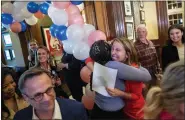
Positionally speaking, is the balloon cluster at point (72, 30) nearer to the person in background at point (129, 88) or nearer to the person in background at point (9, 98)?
the person in background at point (129, 88)

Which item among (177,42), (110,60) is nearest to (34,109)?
(110,60)

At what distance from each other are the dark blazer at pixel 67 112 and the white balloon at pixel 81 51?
83cm

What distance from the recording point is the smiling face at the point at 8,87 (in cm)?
112

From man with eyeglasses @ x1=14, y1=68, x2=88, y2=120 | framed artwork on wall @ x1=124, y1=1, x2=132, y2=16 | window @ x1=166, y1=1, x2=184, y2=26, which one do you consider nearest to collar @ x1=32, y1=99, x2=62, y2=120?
man with eyeglasses @ x1=14, y1=68, x2=88, y2=120

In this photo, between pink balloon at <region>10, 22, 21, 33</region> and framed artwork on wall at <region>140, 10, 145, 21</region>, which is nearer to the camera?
pink balloon at <region>10, 22, 21, 33</region>

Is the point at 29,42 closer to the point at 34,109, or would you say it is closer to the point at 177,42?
the point at 34,109

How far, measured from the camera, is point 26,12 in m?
1.94

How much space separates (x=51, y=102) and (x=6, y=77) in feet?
1.62

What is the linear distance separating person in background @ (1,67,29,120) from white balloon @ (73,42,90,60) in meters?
0.65

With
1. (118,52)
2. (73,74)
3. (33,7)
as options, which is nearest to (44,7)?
(33,7)

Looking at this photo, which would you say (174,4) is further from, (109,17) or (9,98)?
(9,98)

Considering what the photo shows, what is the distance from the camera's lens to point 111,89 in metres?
1.14

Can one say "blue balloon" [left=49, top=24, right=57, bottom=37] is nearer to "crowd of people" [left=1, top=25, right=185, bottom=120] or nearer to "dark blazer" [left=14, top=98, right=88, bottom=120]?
"crowd of people" [left=1, top=25, right=185, bottom=120]

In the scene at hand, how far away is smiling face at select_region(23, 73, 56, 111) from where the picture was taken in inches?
29.1
